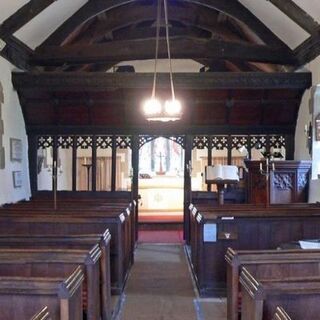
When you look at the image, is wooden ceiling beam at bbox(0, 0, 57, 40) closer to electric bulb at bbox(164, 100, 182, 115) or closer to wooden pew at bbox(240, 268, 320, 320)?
electric bulb at bbox(164, 100, 182, 115)

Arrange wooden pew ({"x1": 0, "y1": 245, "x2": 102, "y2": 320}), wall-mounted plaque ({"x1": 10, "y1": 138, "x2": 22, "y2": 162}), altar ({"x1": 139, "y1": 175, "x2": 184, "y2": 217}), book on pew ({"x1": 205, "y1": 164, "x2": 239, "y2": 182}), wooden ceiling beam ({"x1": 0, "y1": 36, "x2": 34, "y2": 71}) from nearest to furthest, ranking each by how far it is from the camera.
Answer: wooden pew ({"x1": 0, "y1": 245, "x2": 102, "y2": 320}), book on pew ({"x1": 205, "y1": 164, "x2": 239, "y2": 182}), wooden ceiling beam ({"x1": 0, "y1": 36, "x2": 34, "y2": 71}), wall-mounted plaque ({"x1": 10, "y1": 138, "x2": 22, "y2": 162}), altar ({"x1": 139, "y1": 175, "x2": 184, "y2": 217})

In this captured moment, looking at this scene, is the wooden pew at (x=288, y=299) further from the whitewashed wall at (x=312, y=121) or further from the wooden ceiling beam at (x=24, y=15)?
the wooden ceiling beam at (x=24, y=15)

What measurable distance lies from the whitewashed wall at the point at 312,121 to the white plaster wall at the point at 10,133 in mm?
3688

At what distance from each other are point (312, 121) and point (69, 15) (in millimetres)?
3377

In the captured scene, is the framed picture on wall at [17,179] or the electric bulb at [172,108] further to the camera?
the framed picture on wall at [17,179]

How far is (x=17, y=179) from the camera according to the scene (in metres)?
6.18

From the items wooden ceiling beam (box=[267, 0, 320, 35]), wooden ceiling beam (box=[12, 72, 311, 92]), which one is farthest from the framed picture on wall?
wooden ceiling beam (box=[267, 0, 320, 35])

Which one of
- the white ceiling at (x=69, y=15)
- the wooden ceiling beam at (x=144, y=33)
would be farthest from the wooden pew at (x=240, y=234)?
the wooden ceiling beam at (x=144, y=33)

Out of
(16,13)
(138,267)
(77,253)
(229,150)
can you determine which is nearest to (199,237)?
(138,267)

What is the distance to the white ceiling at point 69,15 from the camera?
5.58 m

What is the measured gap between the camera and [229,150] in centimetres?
690

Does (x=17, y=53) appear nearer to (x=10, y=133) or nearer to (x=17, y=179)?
(x=10, y=133)

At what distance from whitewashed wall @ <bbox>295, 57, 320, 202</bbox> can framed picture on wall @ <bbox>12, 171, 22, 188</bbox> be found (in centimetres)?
377

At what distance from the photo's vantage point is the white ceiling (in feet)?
18.3
